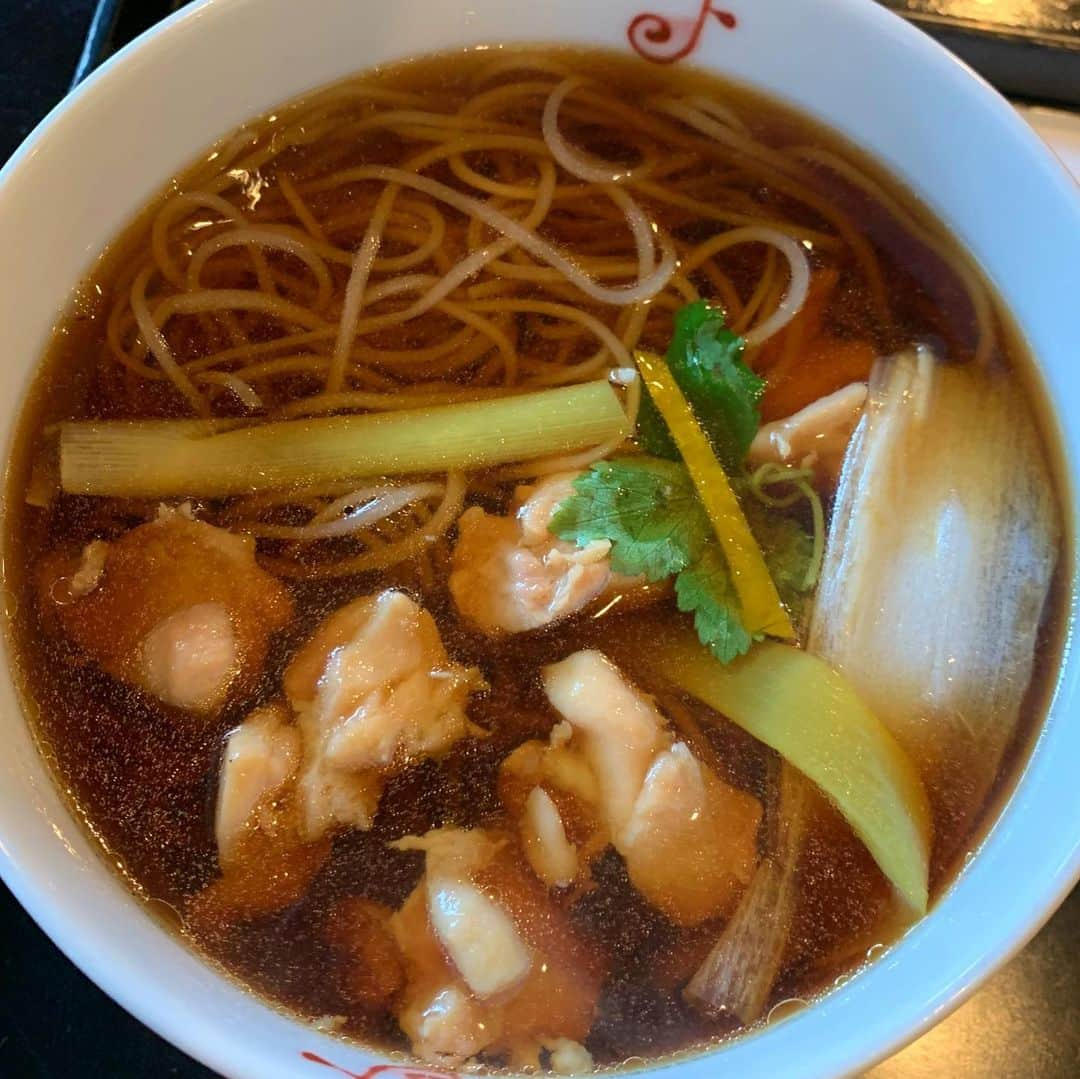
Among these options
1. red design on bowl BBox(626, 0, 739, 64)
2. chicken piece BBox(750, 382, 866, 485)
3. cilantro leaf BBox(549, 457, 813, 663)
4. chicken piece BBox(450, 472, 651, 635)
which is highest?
red design on bowl BBox(626, 0, 739, 64)

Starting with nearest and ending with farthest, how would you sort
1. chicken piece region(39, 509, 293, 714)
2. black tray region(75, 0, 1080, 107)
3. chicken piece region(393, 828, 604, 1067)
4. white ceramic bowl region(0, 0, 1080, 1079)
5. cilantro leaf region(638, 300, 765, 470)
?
white ceramic bowl region(0, 0, 1080, 1079) → chicken piece region(393, 828, 604, 1067) → chicken piece region(39, 509, 293, 714) → cilantro leaf region(638, 300, 765, 470) → black tray region(75, 0, 1080, 107)

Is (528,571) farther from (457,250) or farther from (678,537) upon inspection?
(457,250)

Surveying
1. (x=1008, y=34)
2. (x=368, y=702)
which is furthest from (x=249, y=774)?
(x=1008, y=34)

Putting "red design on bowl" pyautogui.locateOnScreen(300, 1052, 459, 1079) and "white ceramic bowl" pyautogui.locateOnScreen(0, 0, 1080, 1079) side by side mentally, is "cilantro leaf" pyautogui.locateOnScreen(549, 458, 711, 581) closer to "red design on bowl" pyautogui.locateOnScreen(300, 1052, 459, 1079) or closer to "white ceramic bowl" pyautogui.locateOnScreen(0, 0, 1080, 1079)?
"white ceramic bowl" pyautogui.locateOnScreen(0, 0, 1080, 1079)

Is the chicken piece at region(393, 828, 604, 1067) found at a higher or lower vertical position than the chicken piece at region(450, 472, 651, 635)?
lower

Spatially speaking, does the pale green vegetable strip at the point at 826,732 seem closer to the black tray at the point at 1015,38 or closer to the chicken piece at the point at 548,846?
the chicken piece at the point at 548,846

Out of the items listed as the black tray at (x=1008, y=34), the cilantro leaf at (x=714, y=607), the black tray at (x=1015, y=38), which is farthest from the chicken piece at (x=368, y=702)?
the black tray at (x=1015, y=38)

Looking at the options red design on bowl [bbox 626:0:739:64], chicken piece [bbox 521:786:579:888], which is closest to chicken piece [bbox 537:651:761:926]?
chicken piece [bbox 521:786:579:888]

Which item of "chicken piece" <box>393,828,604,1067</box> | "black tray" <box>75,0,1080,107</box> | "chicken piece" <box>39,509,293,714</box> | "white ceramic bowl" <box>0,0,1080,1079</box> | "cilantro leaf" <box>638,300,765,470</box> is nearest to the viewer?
"white ceramic bowl" <box>0,0,1080,1079</box>
